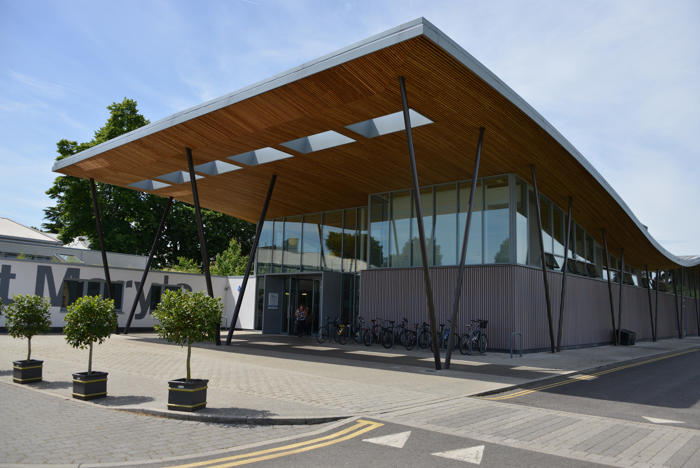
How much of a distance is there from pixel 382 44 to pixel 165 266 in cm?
3906

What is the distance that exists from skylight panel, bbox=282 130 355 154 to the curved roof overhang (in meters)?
0.20

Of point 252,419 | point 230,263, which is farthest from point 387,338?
point 230,263

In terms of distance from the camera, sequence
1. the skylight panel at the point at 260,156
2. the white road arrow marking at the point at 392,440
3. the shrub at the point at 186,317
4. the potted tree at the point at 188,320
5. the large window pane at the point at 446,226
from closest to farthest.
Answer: the white road arrow marking at the point at 392,440 → the potted tree at the point at 188,320 → the shrub at the point at 186,317 → the skylight panel at the point at 260,156 → the large window pane at the point at 446,226

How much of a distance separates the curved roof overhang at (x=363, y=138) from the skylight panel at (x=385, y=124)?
29 cm

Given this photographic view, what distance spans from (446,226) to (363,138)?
5.41 m

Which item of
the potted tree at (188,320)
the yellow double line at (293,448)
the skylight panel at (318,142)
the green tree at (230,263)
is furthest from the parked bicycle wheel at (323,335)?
the green tree at (230,263)

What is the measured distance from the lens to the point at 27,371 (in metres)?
8.94

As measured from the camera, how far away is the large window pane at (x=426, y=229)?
63.3 ft

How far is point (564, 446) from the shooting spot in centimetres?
568

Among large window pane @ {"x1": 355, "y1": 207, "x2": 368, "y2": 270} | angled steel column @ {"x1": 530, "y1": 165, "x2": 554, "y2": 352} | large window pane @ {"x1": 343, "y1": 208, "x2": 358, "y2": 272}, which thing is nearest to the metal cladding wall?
angled steel column @ {"x1": 530, "y1": 165, "x2": 554, "y2": 352}

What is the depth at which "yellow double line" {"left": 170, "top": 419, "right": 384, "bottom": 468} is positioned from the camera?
485 cm

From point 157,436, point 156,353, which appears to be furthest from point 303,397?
point 156,353

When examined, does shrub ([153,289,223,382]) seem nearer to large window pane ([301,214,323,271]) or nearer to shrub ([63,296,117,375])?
shrub ([63,296,117,375])

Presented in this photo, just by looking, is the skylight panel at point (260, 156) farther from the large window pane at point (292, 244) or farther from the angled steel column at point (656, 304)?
the angled steel column at point (656, 304)
